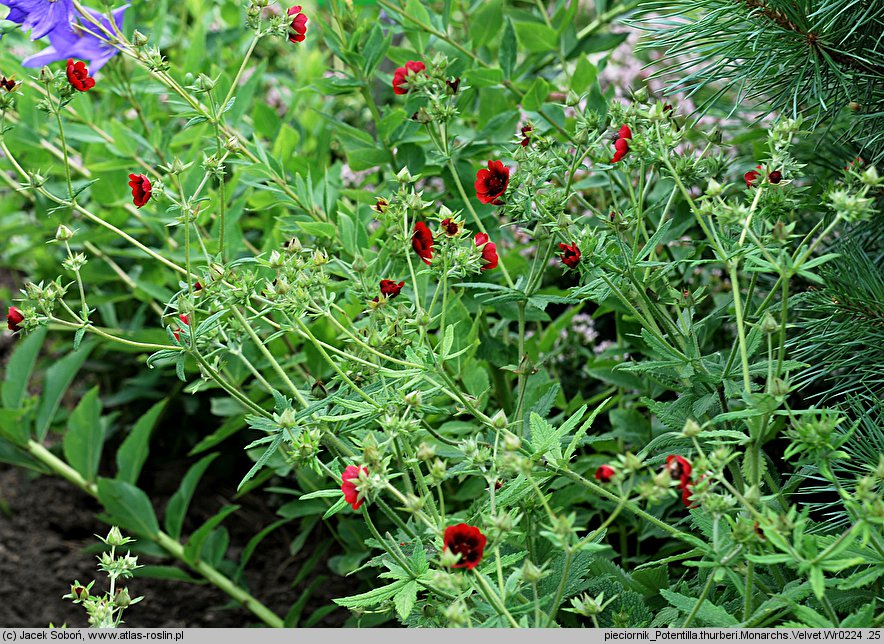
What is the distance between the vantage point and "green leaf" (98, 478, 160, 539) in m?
1.35

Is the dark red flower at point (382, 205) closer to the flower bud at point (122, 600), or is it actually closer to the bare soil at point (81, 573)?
the flower bud at point (122, 600)

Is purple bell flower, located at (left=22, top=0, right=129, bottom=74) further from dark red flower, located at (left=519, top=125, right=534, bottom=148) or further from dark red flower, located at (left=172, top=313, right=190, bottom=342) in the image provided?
dark red flower, located at (left=519, top=125, right=534, bottom=148)

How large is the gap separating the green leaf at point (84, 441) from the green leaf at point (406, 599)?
0.82m

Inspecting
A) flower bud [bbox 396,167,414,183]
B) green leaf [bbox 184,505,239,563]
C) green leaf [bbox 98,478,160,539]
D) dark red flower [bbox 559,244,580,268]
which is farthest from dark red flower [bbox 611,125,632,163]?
green leaf [bbox 98,478,160,539]

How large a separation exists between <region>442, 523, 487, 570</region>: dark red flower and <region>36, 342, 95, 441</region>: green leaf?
1.01m

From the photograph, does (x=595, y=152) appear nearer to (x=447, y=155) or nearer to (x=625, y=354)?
(x=447, y=155)

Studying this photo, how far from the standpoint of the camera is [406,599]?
2.49 feet

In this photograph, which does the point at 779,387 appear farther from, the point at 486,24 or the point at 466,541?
the point at 486,24

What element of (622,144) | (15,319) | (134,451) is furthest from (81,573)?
(622,144)

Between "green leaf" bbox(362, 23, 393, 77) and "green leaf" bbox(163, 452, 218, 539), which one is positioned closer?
"green leaf" bbox(362, 23, 393, 77)

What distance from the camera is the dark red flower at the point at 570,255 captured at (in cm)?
84

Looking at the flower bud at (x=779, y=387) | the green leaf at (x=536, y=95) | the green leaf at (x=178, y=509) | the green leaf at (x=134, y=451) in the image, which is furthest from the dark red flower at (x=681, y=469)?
the green leaf at (x=134, y=451)

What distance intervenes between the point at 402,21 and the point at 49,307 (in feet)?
2.24
